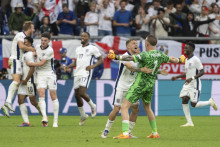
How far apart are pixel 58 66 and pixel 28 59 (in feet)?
17.2

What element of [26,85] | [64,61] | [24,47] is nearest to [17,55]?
[24,47]

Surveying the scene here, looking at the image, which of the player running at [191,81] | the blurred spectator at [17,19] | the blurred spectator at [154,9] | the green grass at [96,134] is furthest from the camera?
the blurred spectator at [154,9]

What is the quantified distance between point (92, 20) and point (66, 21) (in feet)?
3.22

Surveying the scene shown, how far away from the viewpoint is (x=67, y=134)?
508 inches

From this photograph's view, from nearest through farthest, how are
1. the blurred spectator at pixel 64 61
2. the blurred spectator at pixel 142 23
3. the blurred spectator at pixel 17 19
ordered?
1. the blurred spectator at pixel 64 61
2. the blurred spectator at pixel 17 19
3. the blurred spectator at pixel 142 23

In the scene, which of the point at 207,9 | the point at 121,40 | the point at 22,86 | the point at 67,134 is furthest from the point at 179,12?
the point at 67,134

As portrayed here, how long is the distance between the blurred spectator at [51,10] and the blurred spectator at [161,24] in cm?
375

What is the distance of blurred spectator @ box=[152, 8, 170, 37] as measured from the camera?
866 inches

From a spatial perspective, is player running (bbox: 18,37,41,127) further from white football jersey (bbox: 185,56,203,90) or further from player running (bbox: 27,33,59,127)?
white football jersey (bbox: 185,56,203,90)

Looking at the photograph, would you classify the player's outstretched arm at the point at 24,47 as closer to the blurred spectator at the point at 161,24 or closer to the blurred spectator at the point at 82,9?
the blurred spectator at the point at 82,9

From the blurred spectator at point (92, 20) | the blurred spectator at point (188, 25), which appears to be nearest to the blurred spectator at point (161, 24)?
the blurred spectator at point (188, 25)

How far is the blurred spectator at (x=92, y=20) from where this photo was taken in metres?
21.9

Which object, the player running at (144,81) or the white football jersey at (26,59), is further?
the white football jersey at (26,59)

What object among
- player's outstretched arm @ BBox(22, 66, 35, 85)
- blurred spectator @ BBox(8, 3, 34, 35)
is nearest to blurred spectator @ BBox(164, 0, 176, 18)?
blurred spectator @ BBox(8, 3, 34, 35)
